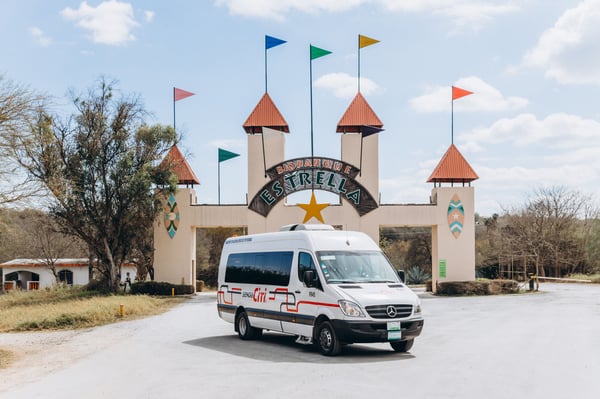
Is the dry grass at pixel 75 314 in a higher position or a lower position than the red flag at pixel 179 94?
lower

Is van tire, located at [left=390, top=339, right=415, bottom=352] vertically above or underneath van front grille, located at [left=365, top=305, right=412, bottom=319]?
underneath

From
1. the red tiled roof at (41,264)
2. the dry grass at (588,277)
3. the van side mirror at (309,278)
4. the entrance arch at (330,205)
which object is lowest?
the dry grass at (588,277)

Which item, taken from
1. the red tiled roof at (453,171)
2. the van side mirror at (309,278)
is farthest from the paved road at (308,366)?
the red tiled roof at (453,171)

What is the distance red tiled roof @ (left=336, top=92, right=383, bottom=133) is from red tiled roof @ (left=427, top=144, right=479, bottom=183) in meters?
4.29

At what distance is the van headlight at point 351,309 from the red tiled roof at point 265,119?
25904 millimetres

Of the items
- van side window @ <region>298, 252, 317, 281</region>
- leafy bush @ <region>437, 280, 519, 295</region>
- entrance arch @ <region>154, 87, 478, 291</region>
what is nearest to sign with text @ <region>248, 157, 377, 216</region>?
entrance arch @ <region>154, 87, 478, 291</region>

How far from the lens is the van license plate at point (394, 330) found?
43.2 feet

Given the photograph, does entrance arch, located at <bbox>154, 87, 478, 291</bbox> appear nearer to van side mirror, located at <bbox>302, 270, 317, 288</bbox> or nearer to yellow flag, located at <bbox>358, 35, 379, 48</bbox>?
yellow flag, located at <bbox>358, 35, 379, 48</bbox>

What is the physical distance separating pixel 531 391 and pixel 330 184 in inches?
1110

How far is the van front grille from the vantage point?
1323cm

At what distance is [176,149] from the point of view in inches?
1576

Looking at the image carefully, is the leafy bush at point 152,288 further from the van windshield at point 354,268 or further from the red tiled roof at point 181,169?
the van windshield at point 354,268

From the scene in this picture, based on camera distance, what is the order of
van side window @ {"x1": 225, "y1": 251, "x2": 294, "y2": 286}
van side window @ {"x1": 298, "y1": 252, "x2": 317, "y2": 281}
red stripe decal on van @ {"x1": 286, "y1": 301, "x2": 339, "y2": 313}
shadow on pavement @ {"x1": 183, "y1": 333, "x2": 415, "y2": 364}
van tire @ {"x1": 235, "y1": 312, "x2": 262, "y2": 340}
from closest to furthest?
shadow on pavement @ {"x1": 183, "y1": 333, "x2": 415, "y2": 364} < red stripe decal on van @ {"x1": 286, "y1": 301, "x2": 339, "y2": 313} < van side window @ {"x1": 298, "y1": 252, "x2": 317, "y2": 281} < van side window @ {"x1": 225, "y1": 251, "x2": 294, "y2": 286} < van tire @ {"x1": 235, "y1": 312, "x2": 262, "y2": 340}

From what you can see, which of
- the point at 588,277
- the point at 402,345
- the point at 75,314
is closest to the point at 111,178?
the point at 75,314
